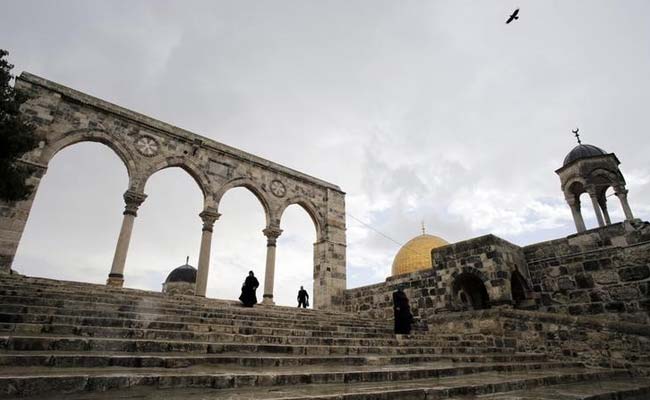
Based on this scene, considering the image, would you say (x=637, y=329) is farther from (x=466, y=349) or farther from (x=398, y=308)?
(x=398, y=308)

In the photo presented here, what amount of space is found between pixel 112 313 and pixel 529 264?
396 inches

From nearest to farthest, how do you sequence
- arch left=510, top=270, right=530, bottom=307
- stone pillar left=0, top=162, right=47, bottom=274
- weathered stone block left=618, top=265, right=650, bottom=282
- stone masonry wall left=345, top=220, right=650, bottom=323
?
weathered stone block left=618, top=265, right=650, bottom=282
stone masonry wall left=345, top=220, right=650, bottom=323
arch left=510, top=270, right=530, bottom=307
stone pillar left=0, top=162, right=47, bottom=274

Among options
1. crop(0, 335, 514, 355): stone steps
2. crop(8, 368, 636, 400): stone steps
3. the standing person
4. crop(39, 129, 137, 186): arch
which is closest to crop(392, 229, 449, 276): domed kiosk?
the standing person

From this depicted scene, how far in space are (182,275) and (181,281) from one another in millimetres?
809

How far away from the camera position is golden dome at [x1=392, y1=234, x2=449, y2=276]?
22906 millimetres

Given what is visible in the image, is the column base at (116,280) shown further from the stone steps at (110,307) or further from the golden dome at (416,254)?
the golden dome at (416,254)

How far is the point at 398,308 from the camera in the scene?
8.15 meters

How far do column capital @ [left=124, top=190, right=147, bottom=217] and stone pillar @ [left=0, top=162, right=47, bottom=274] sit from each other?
2530 millimetres

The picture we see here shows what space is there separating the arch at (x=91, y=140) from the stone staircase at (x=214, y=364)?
6581mm

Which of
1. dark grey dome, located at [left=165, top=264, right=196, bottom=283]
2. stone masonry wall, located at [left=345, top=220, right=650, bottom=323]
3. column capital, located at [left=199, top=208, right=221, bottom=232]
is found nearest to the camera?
stone masonry wall, located at [left=345, top=220, right=650, bottom=323]

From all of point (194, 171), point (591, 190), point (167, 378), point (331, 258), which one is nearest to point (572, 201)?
point (591, 190)

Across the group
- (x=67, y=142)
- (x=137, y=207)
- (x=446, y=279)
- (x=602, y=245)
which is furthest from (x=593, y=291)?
(x=67, y=142)

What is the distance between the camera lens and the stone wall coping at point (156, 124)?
11508mm

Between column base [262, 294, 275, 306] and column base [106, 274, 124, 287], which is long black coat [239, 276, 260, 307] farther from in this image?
column base [262, 294, 275, 306]
